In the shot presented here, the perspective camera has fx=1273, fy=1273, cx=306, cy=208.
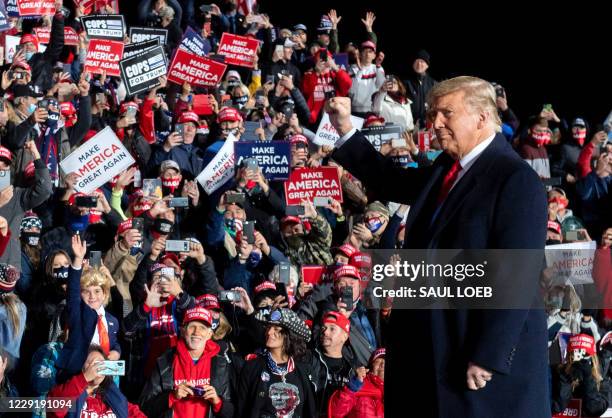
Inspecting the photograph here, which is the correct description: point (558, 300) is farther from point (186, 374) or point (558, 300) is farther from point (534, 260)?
point (534, 260)

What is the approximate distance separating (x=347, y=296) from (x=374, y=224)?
69.6 inches

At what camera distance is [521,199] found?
145 inches

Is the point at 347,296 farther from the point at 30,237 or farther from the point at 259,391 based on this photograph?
the point at 30,237

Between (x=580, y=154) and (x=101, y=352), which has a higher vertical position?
(x=580, y=154)

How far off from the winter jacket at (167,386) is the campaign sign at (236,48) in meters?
6.87

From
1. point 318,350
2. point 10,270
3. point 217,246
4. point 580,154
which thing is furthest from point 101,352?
point 580,154

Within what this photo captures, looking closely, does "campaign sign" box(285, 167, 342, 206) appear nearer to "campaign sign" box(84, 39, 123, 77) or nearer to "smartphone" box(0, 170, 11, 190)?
"smartphone" box(0, 170, 11, 190)

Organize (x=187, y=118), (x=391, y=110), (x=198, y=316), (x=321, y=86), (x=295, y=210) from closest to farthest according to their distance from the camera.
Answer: (x=198, y=316), (x=295, y=210), (x=187, y=118), (x=391, y=110), (x=321, y=86)

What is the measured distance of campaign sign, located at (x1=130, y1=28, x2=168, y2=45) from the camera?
41.7 feet

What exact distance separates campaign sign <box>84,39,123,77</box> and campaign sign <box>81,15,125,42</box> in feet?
1.46

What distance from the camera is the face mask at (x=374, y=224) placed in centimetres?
962

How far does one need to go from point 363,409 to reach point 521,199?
3188 millimetres

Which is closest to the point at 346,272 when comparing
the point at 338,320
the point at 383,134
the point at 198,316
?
the point at 338,320

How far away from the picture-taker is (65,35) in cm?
1228
